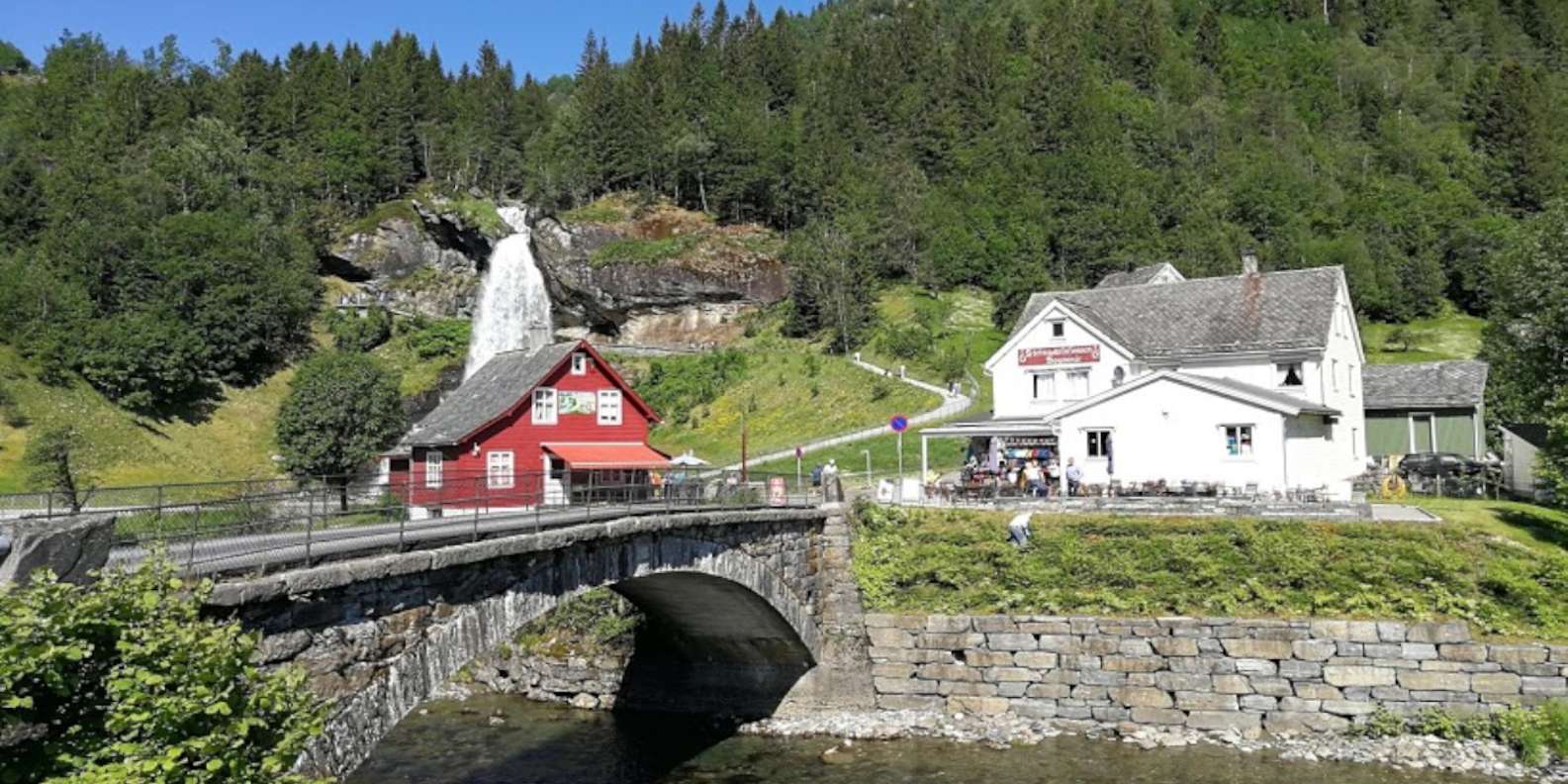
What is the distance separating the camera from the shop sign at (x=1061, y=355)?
4372 centimetres

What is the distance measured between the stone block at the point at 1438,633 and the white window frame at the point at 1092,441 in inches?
557

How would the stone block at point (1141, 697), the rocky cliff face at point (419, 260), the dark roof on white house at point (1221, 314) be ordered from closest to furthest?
the stone block at point (1141, 697), the dark roof on white house at point (1221, 314), the rocky cliff face at point (419, 260)

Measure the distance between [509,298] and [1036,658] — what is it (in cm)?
7050

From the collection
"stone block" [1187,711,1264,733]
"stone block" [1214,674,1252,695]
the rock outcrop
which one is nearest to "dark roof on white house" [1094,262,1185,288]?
"stone block" [1214,674,1252,695]

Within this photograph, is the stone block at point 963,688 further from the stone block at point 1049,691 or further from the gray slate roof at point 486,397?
the gray slate roof at point 486,397

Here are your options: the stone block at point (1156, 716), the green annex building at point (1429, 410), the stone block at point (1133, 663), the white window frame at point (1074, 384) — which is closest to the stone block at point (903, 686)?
the stone block at point (1133, 663)

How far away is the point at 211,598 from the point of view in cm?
996

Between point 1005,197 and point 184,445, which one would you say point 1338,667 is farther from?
point 1005,197

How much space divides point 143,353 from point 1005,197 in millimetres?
68253

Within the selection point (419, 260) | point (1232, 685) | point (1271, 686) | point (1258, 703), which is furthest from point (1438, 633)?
point (419, 260)

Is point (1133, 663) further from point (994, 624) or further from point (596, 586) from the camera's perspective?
point (596, 586)

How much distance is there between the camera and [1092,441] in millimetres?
38344

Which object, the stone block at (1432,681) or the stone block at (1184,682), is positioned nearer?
the stone block at (1432,681)

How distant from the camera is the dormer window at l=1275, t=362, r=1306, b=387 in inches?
1561
